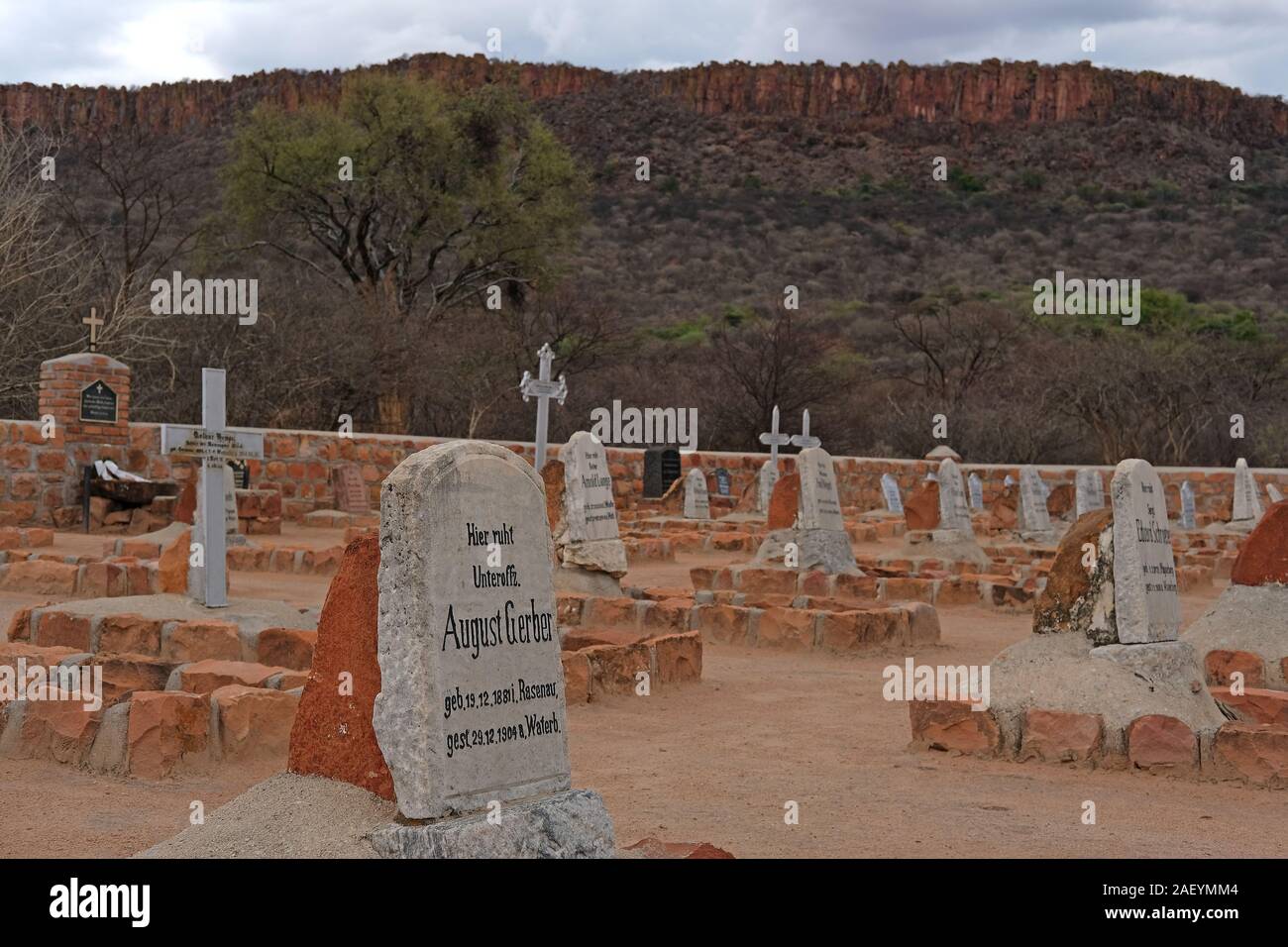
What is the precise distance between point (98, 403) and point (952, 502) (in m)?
10.9

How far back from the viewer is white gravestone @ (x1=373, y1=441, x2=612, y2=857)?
12.7 feet

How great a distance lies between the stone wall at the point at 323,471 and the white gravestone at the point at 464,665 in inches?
438

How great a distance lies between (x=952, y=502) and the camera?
18.3 meters

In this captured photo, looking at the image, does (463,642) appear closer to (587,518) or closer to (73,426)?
(587,518)

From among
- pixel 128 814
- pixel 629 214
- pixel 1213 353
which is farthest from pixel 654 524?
pixel 629 214

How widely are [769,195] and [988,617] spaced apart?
55326 mm

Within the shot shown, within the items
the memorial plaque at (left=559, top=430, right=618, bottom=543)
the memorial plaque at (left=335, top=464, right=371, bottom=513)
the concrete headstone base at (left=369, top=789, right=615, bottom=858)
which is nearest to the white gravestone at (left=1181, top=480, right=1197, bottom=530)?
the memorial plaque at (left=335, top=464, right=371, bottom=513)

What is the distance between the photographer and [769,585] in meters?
13.6

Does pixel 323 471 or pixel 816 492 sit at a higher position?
pixel 323 471

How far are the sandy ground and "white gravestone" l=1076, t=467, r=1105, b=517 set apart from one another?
41.5ft

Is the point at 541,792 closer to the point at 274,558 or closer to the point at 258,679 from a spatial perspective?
the point at 258,679

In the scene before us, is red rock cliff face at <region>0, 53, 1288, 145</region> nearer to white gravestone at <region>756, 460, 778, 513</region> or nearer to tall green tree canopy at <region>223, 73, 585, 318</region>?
tall green tree canopy at <region>223, 73, 585, 318</region>

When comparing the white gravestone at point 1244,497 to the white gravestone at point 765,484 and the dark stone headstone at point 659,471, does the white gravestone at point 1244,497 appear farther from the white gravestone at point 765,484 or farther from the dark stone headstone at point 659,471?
the dark stone headstone at point 659,471

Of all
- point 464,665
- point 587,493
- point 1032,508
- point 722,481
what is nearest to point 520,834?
point 464,665
